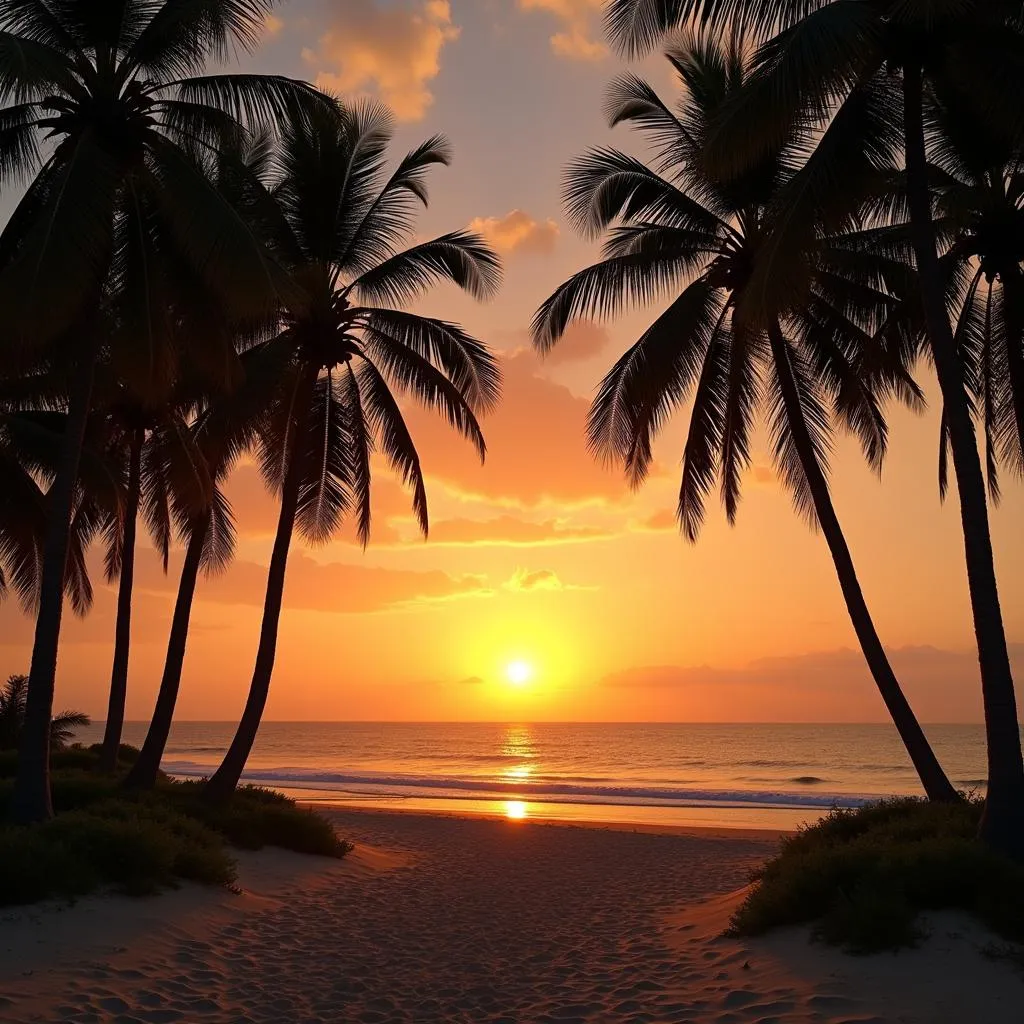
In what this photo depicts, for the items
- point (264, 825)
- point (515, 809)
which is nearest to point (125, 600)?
point (264, 825)

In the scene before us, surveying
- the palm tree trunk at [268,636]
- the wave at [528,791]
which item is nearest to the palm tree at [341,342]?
the palm tree trunk at [268,636]

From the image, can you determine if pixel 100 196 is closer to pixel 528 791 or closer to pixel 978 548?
pixel 978 548

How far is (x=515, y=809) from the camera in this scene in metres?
29.1

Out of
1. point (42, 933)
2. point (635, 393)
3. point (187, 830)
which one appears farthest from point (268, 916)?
point (635, 393)

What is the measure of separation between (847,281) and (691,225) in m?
2.62

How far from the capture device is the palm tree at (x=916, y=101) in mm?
8656

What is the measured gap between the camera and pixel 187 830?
11.0 m

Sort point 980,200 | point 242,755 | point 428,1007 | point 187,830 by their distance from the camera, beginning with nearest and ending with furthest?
point 428,1007 < point 187,830 < point 980,200 < point 242,755

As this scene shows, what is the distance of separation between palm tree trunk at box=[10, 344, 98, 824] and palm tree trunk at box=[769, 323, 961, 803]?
971 cm

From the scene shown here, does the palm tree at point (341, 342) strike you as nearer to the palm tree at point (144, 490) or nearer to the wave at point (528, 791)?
the palm tree at point (144, 490)

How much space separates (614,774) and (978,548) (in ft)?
149

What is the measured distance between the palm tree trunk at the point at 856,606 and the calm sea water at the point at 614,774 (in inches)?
524

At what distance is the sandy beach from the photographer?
6359 mm

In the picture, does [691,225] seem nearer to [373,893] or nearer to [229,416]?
[229,416]
